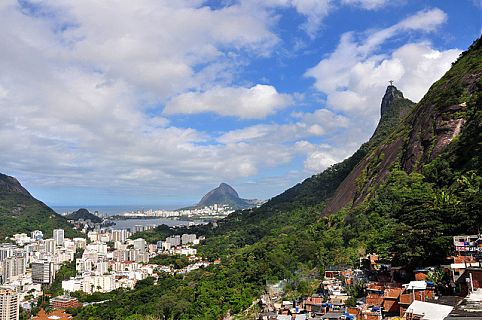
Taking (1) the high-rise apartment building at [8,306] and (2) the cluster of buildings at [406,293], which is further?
(1) the high-rise apartment building at [8,306]

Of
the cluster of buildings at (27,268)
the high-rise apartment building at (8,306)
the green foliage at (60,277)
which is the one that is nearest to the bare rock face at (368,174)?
the high-rise apartment building at (8,306)

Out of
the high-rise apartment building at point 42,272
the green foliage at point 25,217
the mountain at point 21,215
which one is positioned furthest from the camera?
the mountain at point 21,215

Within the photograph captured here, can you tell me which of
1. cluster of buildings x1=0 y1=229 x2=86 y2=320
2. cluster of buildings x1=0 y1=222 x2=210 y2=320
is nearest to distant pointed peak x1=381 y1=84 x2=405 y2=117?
cluster of buildings x1=0 y1=222 x2=210 y2=320

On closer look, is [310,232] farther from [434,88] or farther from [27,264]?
[27,264]

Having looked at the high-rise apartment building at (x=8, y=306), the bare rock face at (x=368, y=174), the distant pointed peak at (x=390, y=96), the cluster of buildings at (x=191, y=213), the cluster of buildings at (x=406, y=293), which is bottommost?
the high-rise apartment building at (x=8, y=306)

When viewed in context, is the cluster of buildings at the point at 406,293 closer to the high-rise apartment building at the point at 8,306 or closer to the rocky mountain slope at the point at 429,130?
the rocky mountain slope at the point at 429,130

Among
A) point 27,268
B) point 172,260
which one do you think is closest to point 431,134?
point 172,260
